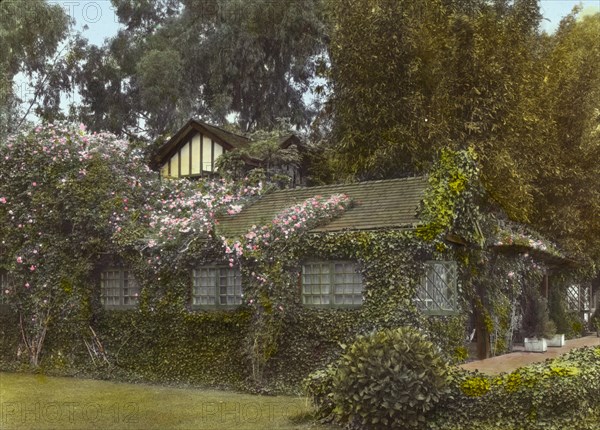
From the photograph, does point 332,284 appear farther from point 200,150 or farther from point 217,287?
point 200,150

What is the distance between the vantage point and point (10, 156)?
18938 millimetres

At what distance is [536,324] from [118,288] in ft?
38.5

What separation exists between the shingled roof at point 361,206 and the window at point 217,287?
35.6 inches

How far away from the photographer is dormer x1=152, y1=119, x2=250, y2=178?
28.9 metres

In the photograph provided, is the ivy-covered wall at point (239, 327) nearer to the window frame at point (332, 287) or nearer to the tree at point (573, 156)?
the window frame at point (332, 287)

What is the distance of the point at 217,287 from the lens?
16.2 m

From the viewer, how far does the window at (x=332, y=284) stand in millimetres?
14664

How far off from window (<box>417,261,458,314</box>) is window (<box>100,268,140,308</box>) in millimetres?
7125

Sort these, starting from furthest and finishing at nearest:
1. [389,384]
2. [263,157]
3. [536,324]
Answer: [263,157] → [536,324] → [389,384]

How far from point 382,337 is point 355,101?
16802 millimetres

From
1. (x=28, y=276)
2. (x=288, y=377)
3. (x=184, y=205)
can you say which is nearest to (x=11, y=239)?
(x=28, y=276)

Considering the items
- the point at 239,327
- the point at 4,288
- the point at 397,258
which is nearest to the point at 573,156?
the point at 397,258

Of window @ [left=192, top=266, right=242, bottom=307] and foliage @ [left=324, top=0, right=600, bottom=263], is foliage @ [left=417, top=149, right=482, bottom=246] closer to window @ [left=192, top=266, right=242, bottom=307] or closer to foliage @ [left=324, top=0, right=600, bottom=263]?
window @ [left=192, top=266, right=242, bottom=307]

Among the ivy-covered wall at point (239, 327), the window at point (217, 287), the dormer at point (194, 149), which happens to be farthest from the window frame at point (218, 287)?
the dormer at point (194, 149)
